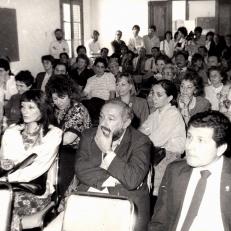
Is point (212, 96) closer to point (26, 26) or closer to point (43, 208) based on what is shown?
point (43, 208)

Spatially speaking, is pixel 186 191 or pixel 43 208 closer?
pixel 186 191

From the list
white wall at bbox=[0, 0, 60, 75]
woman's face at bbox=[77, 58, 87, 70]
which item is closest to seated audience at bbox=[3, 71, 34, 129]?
woman's face at bbox=[77, 58, 87, 70]

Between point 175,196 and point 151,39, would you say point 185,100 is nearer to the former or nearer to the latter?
point 175,196

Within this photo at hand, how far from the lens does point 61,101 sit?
341 centimetres

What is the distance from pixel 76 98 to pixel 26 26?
5962mm

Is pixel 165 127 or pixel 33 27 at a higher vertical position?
pixel 33 27

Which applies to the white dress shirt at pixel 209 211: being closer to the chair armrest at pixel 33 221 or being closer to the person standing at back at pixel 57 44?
the chair armrest at pixel 33 221

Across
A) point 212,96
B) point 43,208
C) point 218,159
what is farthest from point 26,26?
point 218,159

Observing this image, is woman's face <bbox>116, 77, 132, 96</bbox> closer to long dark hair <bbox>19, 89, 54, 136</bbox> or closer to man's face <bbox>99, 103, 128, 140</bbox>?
long dark hair <bbox>19, 89, 54, 136</bbox>

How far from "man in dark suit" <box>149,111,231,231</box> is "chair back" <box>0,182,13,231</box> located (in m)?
0.78

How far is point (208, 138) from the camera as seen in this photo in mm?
1810

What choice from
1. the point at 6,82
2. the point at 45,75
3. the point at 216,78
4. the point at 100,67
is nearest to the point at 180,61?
the point at 100,67

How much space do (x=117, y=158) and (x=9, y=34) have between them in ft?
22.1

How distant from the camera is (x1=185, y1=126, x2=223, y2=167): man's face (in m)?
1.80
